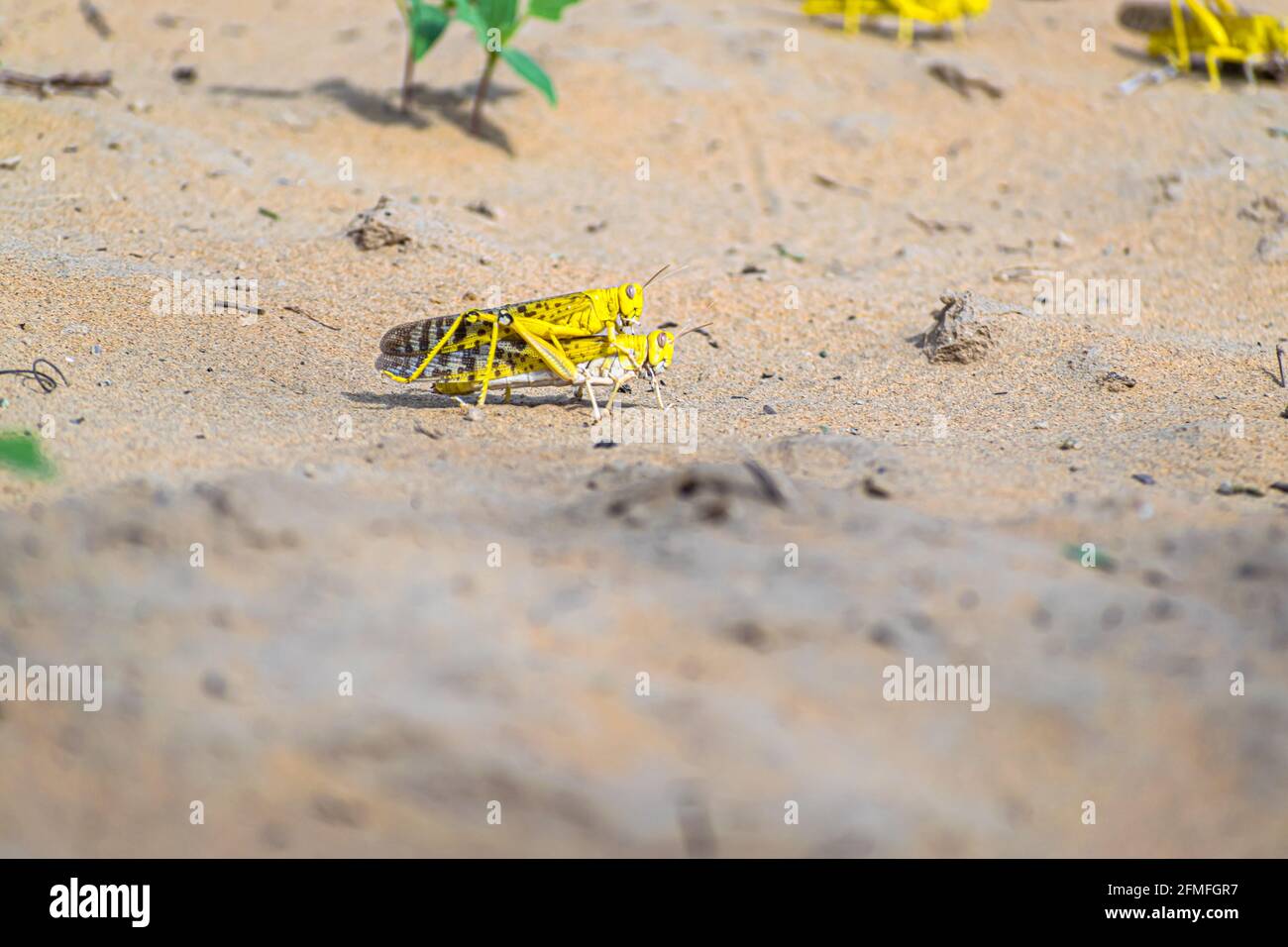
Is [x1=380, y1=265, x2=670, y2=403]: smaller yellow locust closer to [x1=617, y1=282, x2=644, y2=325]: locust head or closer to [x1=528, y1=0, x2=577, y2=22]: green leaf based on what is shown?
[x1=617, y1=282, x2=644, y2=325]: locust head

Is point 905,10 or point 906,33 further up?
point 905,10

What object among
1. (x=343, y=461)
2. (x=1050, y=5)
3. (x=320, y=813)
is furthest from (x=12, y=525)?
(x=1050, y=5)

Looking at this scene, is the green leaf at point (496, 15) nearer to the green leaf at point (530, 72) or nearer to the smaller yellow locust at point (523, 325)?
the green leaf at point (530, 72)

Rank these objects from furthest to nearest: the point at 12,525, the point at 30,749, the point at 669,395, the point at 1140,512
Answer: the point at 669,395 → the point at 1140,512 → the point at 12,525 → the point at 30,749

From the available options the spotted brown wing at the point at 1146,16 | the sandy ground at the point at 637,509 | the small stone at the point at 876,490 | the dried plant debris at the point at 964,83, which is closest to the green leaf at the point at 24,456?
the sandy ground at the point at 637,509

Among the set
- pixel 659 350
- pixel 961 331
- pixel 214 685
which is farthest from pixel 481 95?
pixel 214 685

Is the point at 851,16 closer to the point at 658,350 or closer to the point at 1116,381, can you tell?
the point at 1116,381

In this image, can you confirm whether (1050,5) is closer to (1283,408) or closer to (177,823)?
(1283,408)

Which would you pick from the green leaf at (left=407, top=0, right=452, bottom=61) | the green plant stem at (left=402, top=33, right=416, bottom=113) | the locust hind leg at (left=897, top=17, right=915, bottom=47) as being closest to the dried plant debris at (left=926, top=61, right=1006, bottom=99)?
the locust hind leg at (left=897, top=17, right=915, bottom=47)
